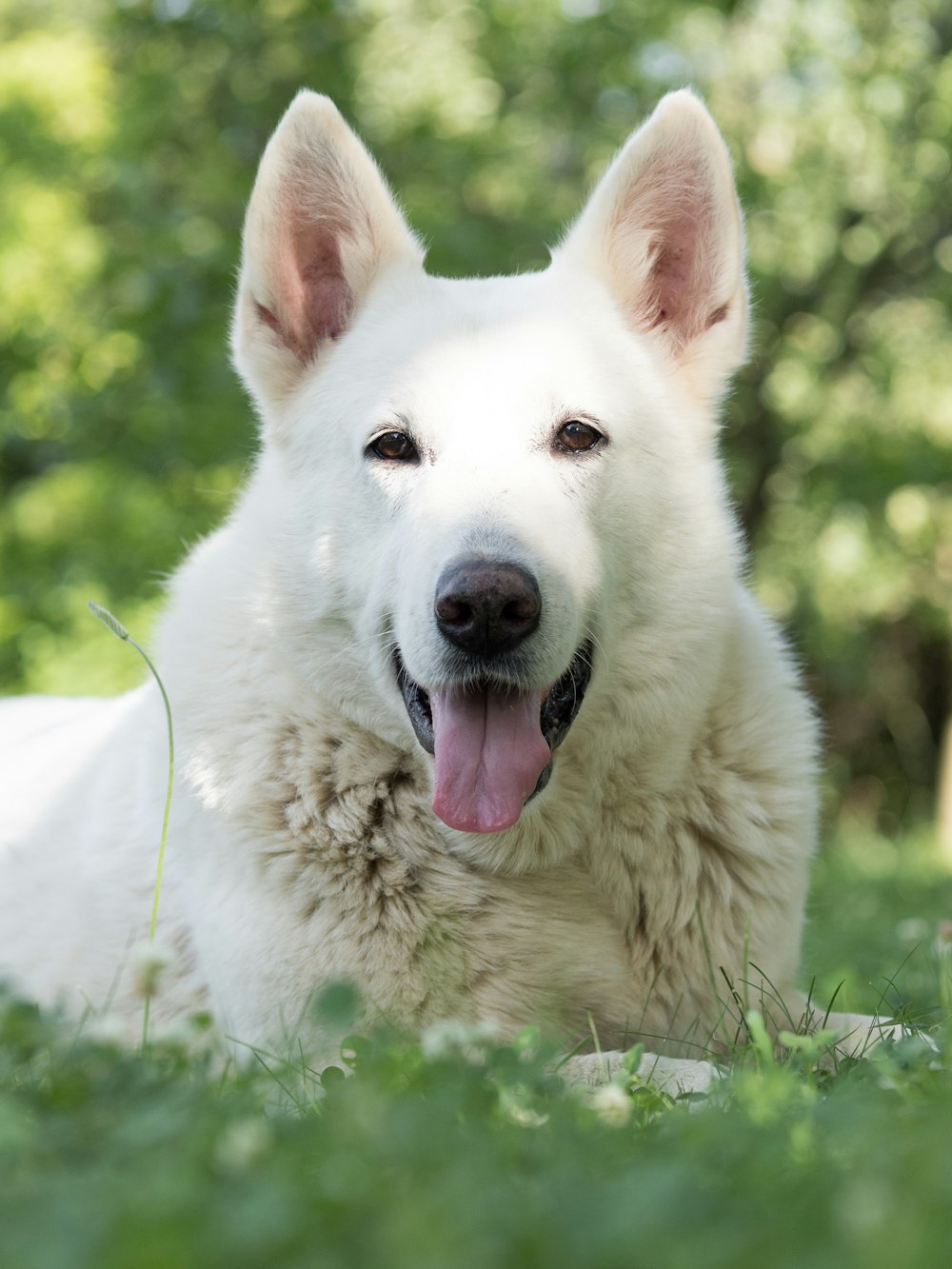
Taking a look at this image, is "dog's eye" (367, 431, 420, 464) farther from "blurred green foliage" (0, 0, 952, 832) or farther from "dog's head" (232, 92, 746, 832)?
"blurred green foliage" (0, 0, 952, 832)

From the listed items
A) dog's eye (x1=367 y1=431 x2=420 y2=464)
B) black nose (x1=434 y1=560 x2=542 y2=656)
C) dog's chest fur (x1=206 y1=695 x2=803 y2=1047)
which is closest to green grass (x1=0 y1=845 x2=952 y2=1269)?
dog's chest fur (x1=206 y1=695 x2=803 y2=1047)

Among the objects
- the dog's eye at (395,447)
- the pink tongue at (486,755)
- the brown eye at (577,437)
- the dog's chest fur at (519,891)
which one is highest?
the brown eye at (577,437)

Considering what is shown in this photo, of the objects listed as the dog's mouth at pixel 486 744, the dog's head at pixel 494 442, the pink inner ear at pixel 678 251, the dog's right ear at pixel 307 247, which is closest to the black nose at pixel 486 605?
the dog's head at pixel 494 442

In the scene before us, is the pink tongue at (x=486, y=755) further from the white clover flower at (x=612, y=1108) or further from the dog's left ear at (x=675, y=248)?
the dog's left ear at (x=675, y=248)

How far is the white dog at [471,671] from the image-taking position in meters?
2.86

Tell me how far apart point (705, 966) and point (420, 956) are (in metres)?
0.65

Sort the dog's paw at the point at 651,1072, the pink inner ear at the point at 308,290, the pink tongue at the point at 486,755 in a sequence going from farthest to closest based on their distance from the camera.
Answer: the pink inner ear at the point at 308,290 < the pink tongue at the point at 486,755 < the dog's paw at the point at 651,1072

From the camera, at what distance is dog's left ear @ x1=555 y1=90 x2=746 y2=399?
3.33 m

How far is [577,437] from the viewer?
10.1 feet

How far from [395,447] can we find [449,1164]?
1.96 meters

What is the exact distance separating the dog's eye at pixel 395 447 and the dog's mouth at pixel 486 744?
473 millimetres

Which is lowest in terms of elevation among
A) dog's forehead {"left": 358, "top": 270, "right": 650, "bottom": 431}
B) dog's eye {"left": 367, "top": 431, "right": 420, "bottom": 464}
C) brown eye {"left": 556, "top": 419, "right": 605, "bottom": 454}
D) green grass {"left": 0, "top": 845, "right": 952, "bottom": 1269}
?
green grass {"left": 0, "top": 845, "right": 952, "bottom": 1269}

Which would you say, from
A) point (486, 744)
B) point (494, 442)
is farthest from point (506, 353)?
point (486, 744)

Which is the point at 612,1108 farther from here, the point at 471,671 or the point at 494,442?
the point at 494,442
